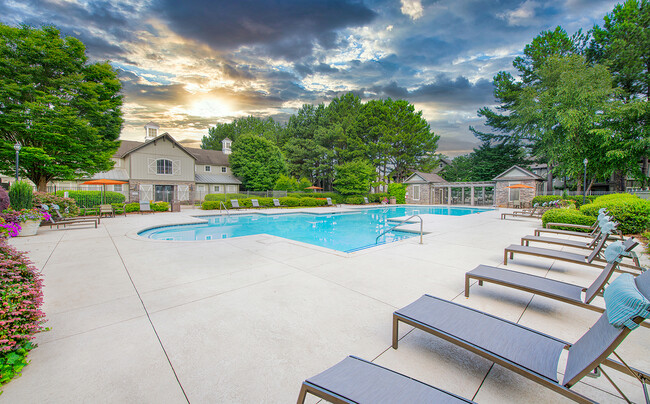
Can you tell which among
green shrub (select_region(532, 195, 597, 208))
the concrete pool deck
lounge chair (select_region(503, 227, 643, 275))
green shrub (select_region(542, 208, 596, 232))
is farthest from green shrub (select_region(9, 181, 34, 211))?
green shrub (select_region(532, 195, 597, 208))

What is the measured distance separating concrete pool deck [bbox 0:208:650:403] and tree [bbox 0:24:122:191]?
13714 millimetres

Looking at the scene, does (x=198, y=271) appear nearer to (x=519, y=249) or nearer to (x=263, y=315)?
(x=263, y=315)

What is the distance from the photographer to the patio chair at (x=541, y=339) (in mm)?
1400

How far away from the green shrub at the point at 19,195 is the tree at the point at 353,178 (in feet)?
71.3

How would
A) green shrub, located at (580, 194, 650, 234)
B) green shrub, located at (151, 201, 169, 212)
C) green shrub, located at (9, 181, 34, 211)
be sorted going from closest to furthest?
green shrub, located at (580, 194, 650, 234) < green shrub, located at (9, 181, 34, 211) < green shrub, located at (151, 201, 169, 212)

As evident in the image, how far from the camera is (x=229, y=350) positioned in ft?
7.62

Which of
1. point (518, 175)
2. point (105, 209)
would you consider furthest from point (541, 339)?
point (518, 175)

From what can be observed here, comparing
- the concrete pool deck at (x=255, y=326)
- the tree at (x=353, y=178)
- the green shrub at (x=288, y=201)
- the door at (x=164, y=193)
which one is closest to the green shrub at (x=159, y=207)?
the green shrub at (x=288, y=201)

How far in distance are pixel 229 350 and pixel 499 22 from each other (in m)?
19.6

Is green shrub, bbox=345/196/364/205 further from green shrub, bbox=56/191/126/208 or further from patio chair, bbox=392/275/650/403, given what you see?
patio chair, bbox=392/275/650/403

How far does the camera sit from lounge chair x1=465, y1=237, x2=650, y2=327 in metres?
2.63

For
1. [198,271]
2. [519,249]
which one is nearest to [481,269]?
[519,249]

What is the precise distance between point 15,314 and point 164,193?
89.6 ft

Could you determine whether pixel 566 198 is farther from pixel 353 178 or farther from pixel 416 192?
pixel 353 178
